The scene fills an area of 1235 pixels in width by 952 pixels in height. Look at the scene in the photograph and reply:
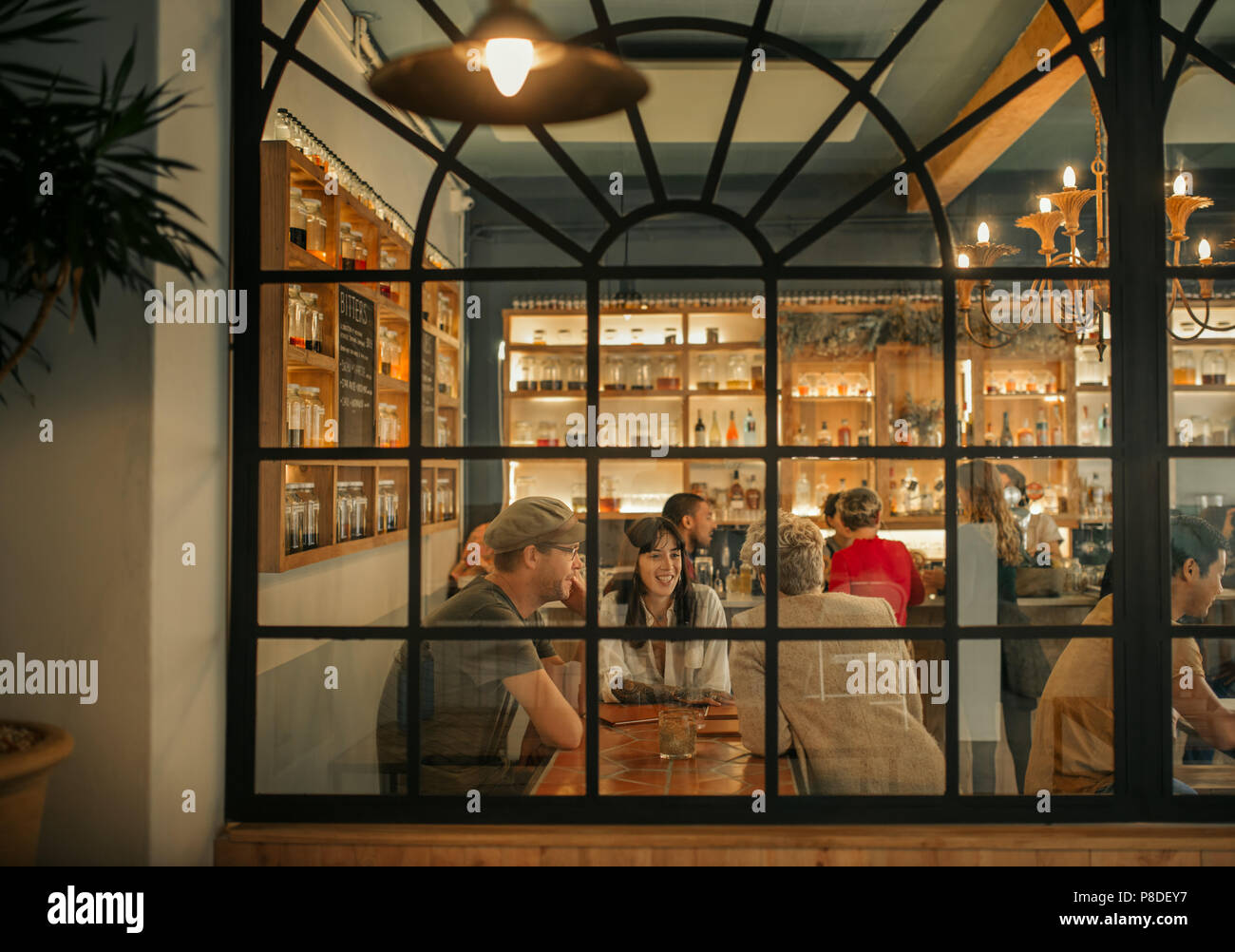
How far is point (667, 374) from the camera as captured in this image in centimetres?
260

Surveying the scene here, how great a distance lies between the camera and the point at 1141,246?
245cm

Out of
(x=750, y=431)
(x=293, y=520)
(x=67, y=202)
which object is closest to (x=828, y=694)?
(x=750, y=431)

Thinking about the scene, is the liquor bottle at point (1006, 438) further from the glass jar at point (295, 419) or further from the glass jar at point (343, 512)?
the glass jar at point (295, 419)

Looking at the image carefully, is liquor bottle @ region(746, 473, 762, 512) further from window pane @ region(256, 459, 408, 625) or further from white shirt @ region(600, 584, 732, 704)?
window pane @ region(256, 459, 408, 625)

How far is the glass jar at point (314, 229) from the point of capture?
8.64ft

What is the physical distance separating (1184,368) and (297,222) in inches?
95.9

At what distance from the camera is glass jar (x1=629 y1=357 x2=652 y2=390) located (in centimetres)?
255

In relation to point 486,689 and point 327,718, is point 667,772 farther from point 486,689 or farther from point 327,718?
point 327,718

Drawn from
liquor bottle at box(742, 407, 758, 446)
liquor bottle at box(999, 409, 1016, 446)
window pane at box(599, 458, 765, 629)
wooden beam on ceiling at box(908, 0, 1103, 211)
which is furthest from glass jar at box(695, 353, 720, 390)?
liquor bottle at box(999, 409, 1016, 446)

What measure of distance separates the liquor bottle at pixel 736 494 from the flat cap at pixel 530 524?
0.40 m

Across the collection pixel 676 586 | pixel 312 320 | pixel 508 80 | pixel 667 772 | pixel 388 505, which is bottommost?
pixel 667 772

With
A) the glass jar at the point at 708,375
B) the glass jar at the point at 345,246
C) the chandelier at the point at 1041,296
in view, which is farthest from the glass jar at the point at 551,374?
the chandelier at the point at 1041,296

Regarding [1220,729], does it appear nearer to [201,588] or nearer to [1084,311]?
[1084,311]
